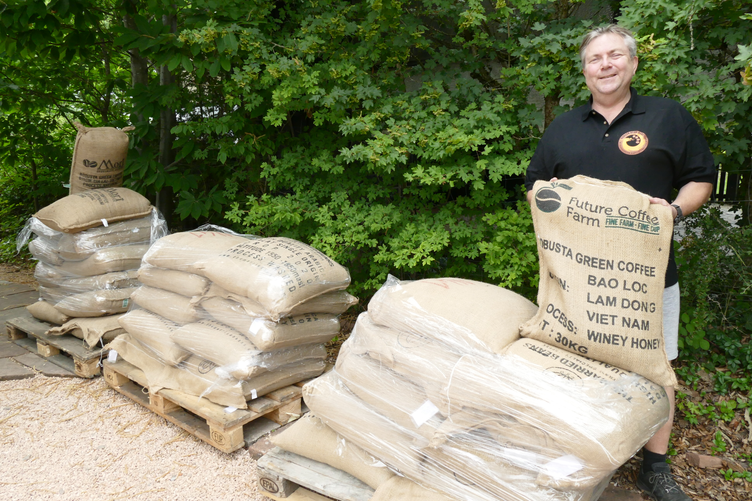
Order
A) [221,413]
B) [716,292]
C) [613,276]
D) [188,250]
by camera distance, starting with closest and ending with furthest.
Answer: [613,276]
[221,413]
[188,250]
[716,292]

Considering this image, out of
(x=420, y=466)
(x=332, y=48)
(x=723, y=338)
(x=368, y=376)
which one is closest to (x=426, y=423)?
(x=420, y=466)

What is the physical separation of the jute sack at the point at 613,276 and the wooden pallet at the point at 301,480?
104 cm

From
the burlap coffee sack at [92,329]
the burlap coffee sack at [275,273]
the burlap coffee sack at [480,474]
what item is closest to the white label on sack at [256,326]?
the burlap coffee sack at [275,273]

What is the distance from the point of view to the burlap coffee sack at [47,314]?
12.8 feet

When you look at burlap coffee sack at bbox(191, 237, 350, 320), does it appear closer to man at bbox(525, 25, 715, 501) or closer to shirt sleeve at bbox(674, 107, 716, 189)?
man at bbox(525, 25, 715, 501)

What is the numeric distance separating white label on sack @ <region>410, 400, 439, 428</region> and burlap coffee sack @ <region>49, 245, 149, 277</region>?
9.26 ft

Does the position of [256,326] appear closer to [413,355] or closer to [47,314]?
[413,355]

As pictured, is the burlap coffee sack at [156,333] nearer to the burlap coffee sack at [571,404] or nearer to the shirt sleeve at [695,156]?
the burlap coffee sack at [571,404]

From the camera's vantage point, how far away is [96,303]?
12.1 feet

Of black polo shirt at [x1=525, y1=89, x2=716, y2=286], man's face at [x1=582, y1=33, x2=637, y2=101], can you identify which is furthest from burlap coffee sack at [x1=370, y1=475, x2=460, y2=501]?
man's face at [x1=582, y1=33, x2=637, y2=101]

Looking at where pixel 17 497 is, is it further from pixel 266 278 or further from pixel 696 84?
pixel 696 84

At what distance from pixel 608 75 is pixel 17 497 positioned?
→ 128 inches

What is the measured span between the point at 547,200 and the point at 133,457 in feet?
8.10

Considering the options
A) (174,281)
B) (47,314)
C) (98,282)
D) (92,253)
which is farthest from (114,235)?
(174,281)
